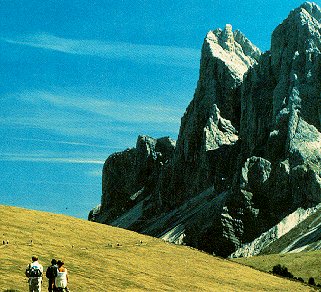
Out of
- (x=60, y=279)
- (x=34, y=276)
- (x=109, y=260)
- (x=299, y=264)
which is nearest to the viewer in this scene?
(x=34, y=276)

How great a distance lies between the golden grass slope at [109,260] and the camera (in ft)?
140

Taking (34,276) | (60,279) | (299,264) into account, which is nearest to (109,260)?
(60,279)

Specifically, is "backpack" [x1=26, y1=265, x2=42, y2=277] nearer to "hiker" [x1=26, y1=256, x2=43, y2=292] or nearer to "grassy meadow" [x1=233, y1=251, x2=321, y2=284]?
"hiker" [x1=26, y1=256, x2=43, y2=292]

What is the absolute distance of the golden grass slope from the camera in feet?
140

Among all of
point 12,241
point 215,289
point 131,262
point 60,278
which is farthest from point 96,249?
point 60,278

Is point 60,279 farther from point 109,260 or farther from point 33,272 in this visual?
point 109,260

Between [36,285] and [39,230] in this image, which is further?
[39,230]

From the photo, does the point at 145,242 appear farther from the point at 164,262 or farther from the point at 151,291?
the point at 151,291

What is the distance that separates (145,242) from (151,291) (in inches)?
1118

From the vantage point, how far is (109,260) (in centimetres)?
5244

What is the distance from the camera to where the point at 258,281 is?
199ft

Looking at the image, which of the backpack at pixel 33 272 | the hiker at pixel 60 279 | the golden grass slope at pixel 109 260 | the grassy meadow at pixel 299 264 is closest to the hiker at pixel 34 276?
the backpack at pixel 33 272

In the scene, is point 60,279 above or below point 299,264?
below

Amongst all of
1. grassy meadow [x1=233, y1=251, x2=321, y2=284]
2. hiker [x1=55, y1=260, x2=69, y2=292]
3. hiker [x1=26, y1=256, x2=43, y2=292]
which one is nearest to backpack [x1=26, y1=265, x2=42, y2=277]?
hiker [x1=26, y1=256, x2=43, y2=292]
